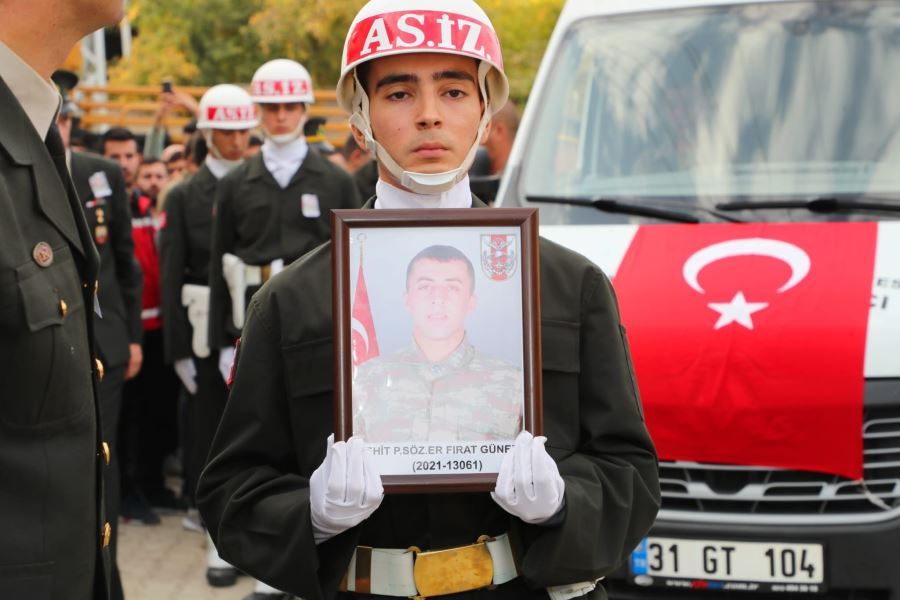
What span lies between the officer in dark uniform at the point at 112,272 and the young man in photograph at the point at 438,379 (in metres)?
3.82

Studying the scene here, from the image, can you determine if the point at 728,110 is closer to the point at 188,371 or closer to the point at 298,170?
the point at 298,170

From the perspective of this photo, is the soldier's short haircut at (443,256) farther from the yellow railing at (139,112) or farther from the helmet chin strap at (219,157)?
the yellow railing at (139,112)

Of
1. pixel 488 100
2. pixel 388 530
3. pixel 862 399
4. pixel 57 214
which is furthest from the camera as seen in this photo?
pixel 862 399

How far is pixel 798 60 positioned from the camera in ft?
19.1

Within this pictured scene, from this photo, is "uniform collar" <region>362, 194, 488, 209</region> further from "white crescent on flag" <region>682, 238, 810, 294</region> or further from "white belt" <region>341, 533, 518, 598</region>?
"white crescent on flag" <region>682, 238, 810, 294</region>

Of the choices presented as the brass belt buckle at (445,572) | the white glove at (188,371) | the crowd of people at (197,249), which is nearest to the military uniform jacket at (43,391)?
the brass belt buckle at (445,572)

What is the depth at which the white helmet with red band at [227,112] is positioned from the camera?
8.51 metres

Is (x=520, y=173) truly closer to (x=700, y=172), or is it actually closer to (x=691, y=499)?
(x=700, y=172)

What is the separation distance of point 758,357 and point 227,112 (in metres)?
4.80

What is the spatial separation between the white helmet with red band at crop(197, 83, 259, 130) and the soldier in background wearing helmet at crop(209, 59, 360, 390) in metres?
1.09

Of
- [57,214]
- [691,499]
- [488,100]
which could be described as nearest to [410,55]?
[488,100]

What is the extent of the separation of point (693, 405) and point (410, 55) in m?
2.01

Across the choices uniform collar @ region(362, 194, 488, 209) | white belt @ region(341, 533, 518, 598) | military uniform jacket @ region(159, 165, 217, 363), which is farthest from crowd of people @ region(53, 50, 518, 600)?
white belt @ region(341, 533, 518, 598)

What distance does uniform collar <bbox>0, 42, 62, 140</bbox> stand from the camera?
2.70m
